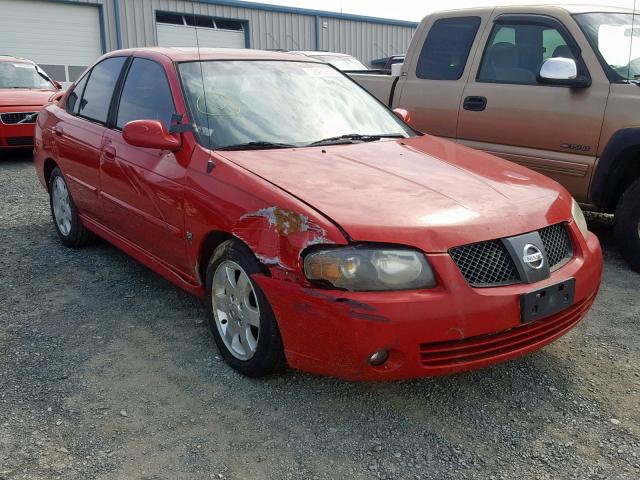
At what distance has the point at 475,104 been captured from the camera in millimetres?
5332

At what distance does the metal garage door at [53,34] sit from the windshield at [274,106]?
15.9m

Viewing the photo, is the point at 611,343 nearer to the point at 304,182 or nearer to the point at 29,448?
the point at 304,182

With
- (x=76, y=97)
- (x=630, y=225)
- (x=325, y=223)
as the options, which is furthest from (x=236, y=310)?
(x=630, y=225)

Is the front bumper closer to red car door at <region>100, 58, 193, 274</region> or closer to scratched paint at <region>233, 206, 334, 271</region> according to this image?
scratched paint at <region>233, 206, 334, 271</region>

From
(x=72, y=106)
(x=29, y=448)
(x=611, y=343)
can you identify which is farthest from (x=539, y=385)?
(x=72, y=106)

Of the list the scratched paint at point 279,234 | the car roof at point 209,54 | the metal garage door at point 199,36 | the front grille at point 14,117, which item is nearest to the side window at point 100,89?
the car roof at point 209,54

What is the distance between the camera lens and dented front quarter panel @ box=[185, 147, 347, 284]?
264 cm

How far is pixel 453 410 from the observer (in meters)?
2.87

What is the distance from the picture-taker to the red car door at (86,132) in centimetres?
441

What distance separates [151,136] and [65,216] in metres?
2.16

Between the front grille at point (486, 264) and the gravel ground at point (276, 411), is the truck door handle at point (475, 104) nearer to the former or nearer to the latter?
the gravel ground at point (276, 411)

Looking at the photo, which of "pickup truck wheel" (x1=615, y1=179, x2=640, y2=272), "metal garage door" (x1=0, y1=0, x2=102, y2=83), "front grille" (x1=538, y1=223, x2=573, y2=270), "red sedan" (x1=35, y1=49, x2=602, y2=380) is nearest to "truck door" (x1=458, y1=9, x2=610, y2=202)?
"pickup truck wheel" (x1=615, y1=179, x2=640, y2=272)

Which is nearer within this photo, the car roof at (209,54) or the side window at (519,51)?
the car roof at (209,54)

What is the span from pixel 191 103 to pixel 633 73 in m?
3.18
